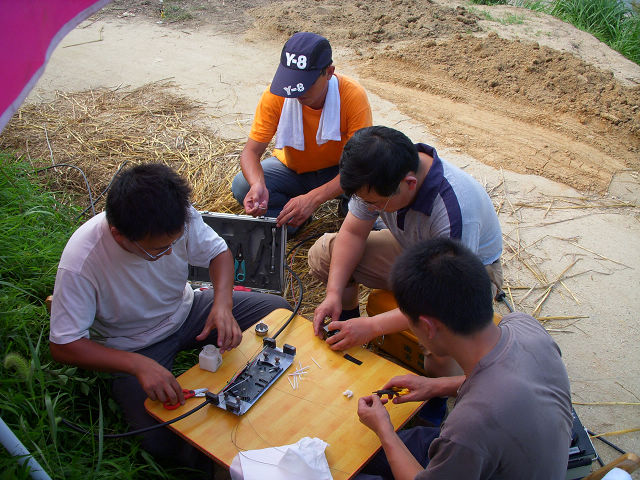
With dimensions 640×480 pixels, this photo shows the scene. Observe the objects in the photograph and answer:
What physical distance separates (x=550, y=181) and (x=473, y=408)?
4198mm

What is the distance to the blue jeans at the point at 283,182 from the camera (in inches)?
166

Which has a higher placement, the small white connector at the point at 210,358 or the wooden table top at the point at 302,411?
the small white connector at the point at 210,358

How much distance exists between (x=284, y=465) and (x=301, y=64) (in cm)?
246

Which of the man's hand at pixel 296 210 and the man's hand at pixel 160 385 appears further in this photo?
the man's hand at pixel 296 210

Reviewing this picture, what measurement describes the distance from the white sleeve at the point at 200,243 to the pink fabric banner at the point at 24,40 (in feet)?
4.71

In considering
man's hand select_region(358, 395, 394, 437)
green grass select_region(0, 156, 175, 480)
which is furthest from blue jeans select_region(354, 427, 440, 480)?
green grass select_region(0, 156, 175, 480)

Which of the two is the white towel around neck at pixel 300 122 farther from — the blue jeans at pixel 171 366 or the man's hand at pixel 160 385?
the man's hand at pixel 160 385

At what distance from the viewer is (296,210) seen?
3.63 meters

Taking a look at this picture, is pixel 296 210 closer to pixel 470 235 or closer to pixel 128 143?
pixel 470 235

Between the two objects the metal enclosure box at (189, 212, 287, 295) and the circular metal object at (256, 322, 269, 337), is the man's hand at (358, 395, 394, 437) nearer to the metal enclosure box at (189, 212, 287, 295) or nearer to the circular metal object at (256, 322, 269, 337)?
the circular metal object at (256, 322, 269, 337)

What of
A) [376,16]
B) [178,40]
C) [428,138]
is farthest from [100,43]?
[428,138]

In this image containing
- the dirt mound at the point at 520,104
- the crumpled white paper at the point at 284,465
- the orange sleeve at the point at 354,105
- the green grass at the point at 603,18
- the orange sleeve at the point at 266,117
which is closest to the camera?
the crumpled white paper at the point at 284,465

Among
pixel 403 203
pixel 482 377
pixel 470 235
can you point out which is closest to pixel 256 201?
pixel 403 203

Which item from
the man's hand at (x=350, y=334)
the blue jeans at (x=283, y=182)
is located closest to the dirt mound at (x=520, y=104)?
the blue jeans at (x=283, y=182)
